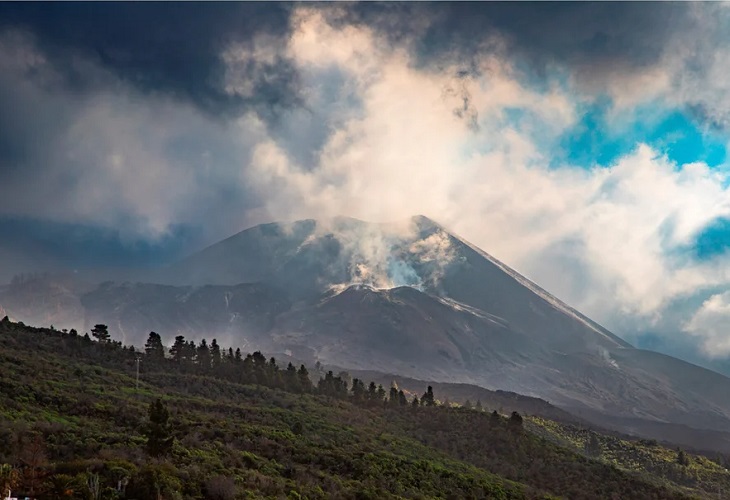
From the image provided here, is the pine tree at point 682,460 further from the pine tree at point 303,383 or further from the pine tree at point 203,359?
the pine tree at point 203,359

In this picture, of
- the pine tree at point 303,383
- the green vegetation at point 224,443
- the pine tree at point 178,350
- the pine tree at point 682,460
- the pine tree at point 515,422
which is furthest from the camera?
the pine tree at point 682,460

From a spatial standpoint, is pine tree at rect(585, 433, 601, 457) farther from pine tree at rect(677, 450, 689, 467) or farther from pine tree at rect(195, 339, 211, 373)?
pine tree at rect(195, 339, 211, 373)

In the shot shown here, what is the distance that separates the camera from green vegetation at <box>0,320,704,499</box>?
2373 cm

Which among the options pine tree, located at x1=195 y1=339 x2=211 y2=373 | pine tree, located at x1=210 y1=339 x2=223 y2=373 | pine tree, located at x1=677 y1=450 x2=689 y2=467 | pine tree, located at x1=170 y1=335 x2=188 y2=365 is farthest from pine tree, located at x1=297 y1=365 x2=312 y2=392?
pine tree, located at x1=677 y1=450 x2=689 y2=467

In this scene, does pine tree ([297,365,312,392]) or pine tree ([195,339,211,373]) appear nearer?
pine tree ([195,339,211,373])

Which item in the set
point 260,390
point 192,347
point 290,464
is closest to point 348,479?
point 290,464

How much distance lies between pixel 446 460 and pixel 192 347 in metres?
64.6

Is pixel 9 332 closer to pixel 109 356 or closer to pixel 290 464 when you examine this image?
pixel 109 356

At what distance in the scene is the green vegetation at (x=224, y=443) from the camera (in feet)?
77.9

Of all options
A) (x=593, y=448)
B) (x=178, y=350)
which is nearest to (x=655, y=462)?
(x=593, y=448)

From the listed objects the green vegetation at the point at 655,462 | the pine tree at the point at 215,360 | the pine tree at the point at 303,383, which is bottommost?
the green vegetation at the point at 655,462

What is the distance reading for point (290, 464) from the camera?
35.8 m

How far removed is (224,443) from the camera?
37344 mm

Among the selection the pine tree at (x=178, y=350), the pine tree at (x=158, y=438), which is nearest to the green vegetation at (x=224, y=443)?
the pine tree at (x=158, y=438)
